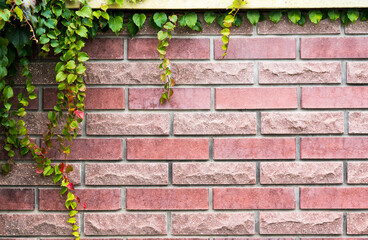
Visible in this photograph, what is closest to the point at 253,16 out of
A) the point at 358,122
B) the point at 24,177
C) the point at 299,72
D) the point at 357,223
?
the point at 299,72

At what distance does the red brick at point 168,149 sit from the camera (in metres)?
1.46

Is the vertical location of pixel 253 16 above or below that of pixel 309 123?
above

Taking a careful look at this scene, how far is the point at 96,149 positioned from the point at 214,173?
1.61ft

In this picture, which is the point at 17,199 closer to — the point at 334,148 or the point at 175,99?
the point at 175,99

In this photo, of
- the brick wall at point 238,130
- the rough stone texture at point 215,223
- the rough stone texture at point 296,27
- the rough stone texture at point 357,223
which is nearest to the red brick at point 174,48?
the brick wall at point 238,130

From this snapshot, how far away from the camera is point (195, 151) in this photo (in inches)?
57.5

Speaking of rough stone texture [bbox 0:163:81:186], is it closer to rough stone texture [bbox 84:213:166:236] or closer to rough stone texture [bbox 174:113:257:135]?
rough stone texture [bbox 84:213:166:236]

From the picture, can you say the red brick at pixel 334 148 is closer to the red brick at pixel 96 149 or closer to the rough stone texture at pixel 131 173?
the rough stone texture at pixel 131 173

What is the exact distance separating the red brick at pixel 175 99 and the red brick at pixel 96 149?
171mm

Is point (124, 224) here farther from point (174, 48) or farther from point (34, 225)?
point (174, 48)

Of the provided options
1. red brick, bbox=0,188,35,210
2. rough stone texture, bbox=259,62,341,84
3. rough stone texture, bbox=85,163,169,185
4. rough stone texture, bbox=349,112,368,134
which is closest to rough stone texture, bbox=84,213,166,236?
rough stone texture, bbox=85,163,169,185

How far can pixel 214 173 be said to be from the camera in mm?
1460

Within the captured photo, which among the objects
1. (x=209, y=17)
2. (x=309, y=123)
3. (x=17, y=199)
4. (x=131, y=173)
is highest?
(x=209, y=17)

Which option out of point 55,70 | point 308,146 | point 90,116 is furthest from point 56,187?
point 308,146
